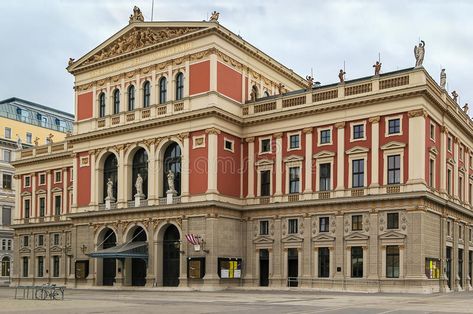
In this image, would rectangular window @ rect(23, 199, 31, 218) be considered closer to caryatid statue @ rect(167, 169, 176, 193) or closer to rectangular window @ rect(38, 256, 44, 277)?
rectangular window @ rect(38, 256, 44, 277)

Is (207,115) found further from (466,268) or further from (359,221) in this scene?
(466,268)

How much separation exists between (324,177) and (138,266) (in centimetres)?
2114

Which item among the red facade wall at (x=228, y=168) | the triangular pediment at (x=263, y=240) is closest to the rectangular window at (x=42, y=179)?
the red facade wall at (x=228, y=168)

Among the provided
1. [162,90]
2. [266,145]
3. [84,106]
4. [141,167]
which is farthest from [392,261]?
[84,106]

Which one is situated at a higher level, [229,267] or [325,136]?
[325,136]

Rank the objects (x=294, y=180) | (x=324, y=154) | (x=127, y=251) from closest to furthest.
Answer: (x=324, y=154), (x=294, y=180), (x=127, y=251)

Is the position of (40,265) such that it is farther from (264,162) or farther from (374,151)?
(374,151)

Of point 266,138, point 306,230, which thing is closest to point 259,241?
point 306,230

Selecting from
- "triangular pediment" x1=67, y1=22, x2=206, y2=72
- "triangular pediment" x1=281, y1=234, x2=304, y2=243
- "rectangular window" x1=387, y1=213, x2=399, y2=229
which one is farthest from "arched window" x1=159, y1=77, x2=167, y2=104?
"rectangular window" x1=387, y1=213, x2=399, y2=229

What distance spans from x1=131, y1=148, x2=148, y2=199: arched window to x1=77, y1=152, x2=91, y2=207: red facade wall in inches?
237

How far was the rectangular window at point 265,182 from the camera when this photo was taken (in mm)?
66125

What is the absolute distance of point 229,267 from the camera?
6397 cm

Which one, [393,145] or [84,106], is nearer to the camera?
[393,145]

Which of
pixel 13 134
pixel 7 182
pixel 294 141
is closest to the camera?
pixel 294 141
